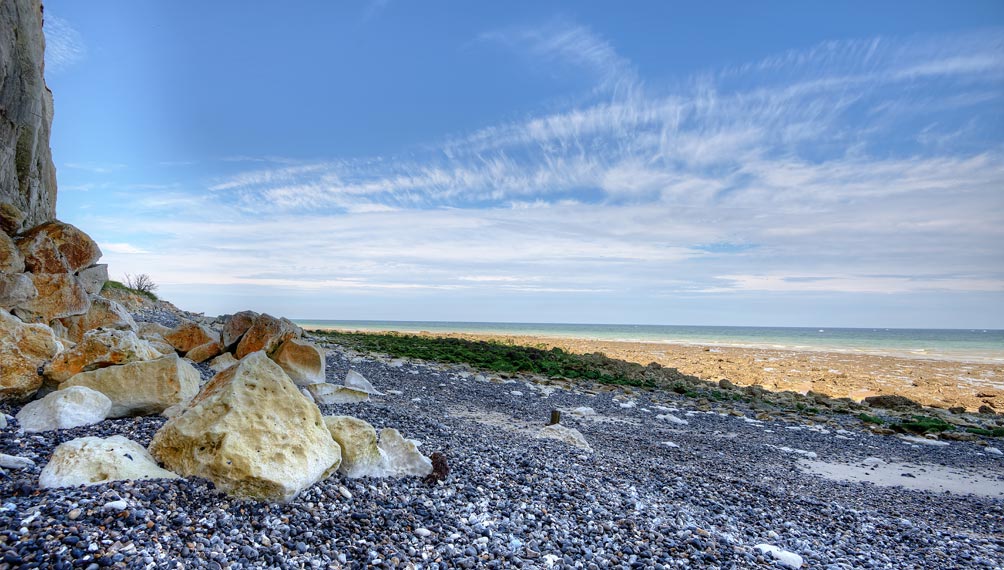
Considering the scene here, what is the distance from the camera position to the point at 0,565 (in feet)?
9.50

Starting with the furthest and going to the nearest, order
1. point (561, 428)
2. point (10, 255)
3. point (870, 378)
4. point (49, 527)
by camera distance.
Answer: point (870, 378) < point (561, 428) < point (10, 255) < point (49, 527)

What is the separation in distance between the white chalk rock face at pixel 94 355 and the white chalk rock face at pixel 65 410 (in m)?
0.84

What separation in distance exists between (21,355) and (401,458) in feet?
15.0

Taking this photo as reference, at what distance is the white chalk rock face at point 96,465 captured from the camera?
12.6 feet

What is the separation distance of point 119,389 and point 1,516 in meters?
3.04

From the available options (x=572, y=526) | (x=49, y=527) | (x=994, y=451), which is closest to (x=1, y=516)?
(x=49, y=527)

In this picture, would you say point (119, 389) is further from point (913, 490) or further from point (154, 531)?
point (913, 490)

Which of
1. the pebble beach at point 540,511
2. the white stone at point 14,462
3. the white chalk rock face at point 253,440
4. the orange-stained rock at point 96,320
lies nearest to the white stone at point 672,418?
the pebble beach at point 540,511

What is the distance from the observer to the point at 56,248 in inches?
358

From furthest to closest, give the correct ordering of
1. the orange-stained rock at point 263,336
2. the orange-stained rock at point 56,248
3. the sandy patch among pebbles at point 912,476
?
the orange-stained rock at point 263,336, the sandy patch among pebbles at point 912,476, the orange-stained rock at point 56,248

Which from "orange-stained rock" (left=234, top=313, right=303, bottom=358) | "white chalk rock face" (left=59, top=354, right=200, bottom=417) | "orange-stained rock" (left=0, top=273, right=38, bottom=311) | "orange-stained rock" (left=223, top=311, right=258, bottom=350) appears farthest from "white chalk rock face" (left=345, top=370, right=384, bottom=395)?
"orange-stained rock" (left=0, top=273, right=38, bottom=311)

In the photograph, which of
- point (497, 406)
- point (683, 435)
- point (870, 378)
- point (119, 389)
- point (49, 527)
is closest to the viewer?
point (49, 527)

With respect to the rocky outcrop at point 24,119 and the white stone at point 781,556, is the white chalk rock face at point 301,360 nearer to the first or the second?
the rocky outcrop at point 24,119

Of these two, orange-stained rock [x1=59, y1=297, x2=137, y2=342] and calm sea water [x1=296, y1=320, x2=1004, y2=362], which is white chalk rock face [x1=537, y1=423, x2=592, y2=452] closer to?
orange-stained rock [x1=59, y1=297, x2=137, y2=342]
